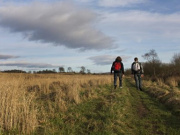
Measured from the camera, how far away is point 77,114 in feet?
21.0

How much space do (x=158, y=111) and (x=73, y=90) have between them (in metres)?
3.90

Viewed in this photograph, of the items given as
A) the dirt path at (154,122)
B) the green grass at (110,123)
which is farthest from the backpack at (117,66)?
the green grass at (110,123)

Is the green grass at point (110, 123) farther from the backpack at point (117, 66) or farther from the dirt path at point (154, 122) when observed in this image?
the backpack at point (117, 66)

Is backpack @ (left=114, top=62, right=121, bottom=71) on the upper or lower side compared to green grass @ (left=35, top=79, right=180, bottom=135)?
upper

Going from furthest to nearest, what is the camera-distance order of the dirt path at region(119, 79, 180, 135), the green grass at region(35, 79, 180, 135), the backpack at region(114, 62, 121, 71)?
the backpack at region(114, 62, 121, 71)
the dirt path at region(119, 79, 180, 135)
the green grass at region(35, 79, 180, 135)

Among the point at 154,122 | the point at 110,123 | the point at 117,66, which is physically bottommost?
the point at 154,122

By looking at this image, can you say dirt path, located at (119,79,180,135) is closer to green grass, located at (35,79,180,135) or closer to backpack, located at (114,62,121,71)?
green grass, located at (35,79,180,135)

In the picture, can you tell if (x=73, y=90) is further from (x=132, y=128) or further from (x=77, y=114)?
(x=132, y=128)

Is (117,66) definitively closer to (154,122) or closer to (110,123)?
(154,122)

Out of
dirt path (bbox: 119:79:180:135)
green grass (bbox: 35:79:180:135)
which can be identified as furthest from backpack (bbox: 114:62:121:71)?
green grass (bbox: 35:79:180:135)

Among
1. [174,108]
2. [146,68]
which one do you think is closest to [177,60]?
[146,68]

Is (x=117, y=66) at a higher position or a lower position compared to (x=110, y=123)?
higher

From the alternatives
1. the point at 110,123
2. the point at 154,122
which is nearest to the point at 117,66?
the point at 154,122

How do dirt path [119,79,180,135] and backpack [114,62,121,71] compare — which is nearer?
dirt path [119,79,180,135]
